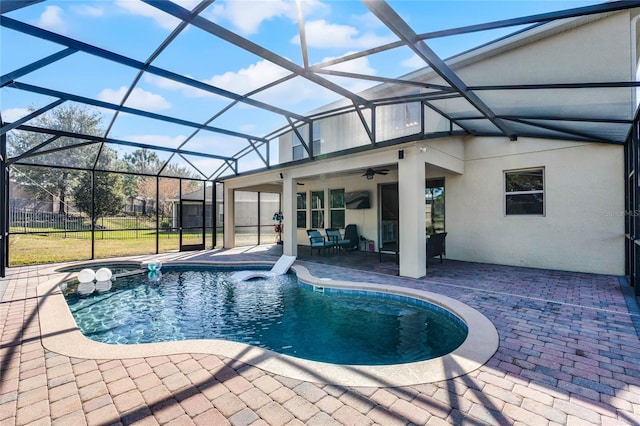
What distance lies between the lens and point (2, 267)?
693 centimetres

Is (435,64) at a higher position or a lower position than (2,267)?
higher

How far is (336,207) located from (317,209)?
120 centimetres

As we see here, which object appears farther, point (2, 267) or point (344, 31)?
point (2, 267)

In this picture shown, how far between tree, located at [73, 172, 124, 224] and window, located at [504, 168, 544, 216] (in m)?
19.0

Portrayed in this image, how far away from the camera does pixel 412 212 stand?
661 cm

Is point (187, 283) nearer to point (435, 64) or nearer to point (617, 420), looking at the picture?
point (435, 64)

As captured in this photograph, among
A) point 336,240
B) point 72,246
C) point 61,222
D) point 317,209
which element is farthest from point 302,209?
point 72,246

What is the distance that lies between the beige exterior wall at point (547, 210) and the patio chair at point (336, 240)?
3.63m

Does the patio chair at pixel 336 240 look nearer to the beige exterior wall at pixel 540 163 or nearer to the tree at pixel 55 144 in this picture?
the beige exterior wall at pixel 540 163

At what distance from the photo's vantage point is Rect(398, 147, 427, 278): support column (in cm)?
658

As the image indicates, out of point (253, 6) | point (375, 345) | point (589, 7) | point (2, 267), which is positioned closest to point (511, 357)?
point (375, 345)

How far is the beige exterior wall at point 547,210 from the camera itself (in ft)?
22.4

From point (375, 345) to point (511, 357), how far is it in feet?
5.24

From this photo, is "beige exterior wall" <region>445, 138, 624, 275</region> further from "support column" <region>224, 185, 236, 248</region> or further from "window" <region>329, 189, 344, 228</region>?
"support column" <region>224, 185, 236, 248</region>
